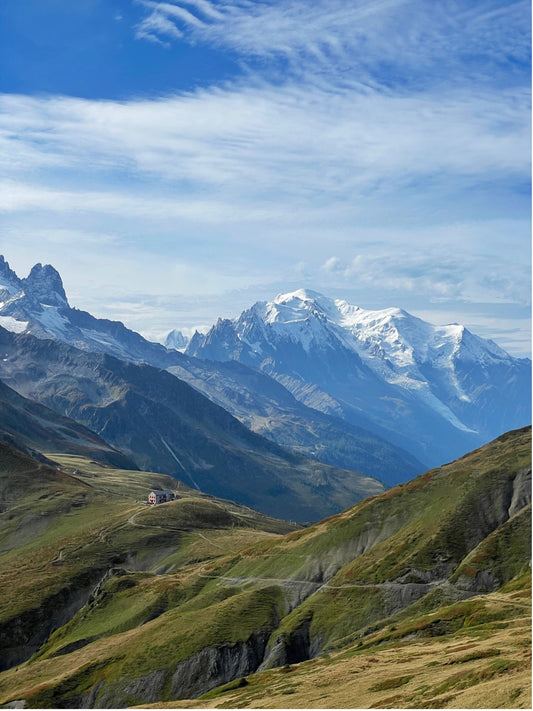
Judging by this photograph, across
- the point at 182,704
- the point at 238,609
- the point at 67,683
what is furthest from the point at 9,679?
the point at 182,704

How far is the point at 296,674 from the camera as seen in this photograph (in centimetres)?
12144

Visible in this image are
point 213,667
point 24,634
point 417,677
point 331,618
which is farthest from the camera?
point 24,634

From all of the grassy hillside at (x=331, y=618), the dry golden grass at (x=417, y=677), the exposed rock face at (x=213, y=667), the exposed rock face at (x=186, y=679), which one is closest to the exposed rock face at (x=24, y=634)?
the grassy hillside at (x=331, y=618)

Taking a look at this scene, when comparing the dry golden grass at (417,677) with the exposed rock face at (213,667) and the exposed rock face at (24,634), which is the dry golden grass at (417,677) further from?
the exposed rock face at (24,634)

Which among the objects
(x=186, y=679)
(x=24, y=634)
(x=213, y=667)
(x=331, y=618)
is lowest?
(x=24, y=634)

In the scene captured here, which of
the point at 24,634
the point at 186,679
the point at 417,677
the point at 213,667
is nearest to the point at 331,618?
the point at 213,667

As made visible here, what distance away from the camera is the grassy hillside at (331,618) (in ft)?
349

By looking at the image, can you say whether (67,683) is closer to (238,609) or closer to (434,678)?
(238,609)

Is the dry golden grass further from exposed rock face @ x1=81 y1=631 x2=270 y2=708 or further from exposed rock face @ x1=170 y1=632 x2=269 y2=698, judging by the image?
exposed rock face @ x1=81 y1=631 x2=270 y2=708

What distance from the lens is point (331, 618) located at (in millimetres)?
158625

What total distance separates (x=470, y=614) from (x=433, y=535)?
A: 145 ft

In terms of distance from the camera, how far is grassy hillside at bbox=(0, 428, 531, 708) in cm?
10631

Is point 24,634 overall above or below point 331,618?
below

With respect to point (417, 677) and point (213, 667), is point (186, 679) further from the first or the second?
point (417, 677)
